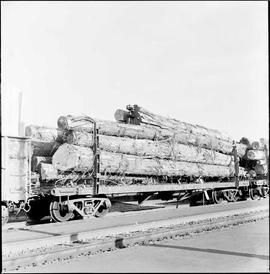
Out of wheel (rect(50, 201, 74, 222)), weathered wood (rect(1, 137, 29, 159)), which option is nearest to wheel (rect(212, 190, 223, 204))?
wheel (rect(50, 201, 74, 222))

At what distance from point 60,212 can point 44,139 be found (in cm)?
208

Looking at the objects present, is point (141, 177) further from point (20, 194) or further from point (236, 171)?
point (236, 171)

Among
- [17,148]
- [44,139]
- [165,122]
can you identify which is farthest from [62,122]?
[165,122]

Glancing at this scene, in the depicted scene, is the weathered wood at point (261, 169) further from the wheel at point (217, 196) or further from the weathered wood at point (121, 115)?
the weathered wood at point (121, 115)

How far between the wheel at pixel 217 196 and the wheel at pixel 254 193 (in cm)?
248

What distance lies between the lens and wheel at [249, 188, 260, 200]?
1989 centimetres

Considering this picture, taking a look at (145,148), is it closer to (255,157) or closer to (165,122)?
(165,122)

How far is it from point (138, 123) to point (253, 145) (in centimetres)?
807

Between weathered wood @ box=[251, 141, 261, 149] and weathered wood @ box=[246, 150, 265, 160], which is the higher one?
weathered wood @ box=[251, 141, 261, 149]

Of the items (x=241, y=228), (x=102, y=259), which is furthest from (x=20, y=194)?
(x=241, y=228)

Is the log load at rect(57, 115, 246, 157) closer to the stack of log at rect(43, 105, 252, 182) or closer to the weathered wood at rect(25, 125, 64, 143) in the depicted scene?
the stack of log at rect(43, 105, 252, 182)

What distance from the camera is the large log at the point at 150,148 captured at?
12094mm

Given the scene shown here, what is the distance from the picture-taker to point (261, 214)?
469 inches

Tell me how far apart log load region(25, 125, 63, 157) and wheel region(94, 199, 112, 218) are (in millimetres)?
2112
